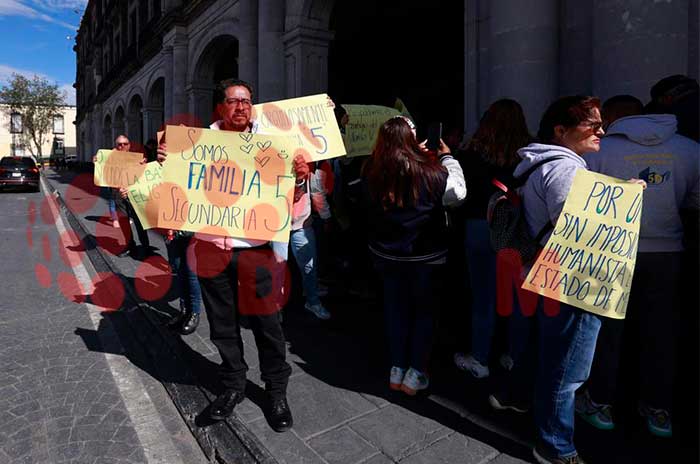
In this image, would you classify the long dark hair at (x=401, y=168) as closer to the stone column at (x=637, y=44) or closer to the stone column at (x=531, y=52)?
the stone column at (x=637, y=44)

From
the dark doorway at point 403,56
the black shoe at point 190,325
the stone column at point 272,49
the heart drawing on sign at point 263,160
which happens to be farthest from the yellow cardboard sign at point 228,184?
the dark doorway at point 403,56

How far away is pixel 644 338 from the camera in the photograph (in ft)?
8.48

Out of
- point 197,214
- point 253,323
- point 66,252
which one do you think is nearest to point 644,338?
point 253,323

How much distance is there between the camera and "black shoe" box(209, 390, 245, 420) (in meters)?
2.68

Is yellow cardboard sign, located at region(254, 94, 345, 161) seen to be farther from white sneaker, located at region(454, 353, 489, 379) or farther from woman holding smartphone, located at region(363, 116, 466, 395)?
white sneaker, located at region(454, 353, 489, 379)

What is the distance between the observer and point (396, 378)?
3.05 m

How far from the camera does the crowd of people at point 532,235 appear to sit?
2.16 meters

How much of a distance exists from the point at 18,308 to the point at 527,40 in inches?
236

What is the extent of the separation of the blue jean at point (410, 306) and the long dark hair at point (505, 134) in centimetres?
78

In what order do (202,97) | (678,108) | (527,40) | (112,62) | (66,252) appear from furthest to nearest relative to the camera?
(112,62) → (202,97) → (66,252) → (527,40) → (678,108)

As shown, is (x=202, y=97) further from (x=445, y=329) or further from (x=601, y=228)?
(x=601, y=228)

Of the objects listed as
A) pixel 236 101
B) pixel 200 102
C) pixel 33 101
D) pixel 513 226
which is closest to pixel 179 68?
pixel 200 102

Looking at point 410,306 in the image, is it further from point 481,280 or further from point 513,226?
point 513,226

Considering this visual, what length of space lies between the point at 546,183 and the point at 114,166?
5.08 metres
